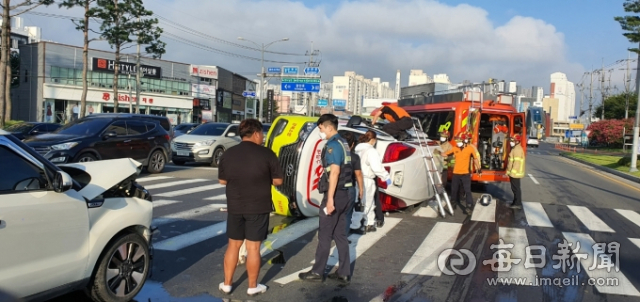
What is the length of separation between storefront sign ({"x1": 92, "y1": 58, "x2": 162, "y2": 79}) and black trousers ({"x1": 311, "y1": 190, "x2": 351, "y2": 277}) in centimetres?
4897

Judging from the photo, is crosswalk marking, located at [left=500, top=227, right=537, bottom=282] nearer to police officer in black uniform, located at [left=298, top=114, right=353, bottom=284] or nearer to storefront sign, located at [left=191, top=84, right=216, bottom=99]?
police officer in black uniform, located at [left=298, top=114, right=353, bottom=284]

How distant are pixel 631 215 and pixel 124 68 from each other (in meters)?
51.0

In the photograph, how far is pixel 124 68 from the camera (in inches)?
2111

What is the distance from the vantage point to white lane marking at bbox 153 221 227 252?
23.1 ft

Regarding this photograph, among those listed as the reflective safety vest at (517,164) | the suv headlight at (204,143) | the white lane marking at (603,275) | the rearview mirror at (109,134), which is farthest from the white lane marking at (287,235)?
the suv headlight at (204,143)

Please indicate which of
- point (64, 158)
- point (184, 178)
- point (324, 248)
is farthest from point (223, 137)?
point (324, 248)

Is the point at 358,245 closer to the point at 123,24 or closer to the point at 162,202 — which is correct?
the point at 162,202

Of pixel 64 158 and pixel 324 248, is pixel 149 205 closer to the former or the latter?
pixel 324 248

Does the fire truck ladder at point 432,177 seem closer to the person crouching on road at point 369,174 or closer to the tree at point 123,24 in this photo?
the person crouching on road at point 369,174

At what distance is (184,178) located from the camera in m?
15.1

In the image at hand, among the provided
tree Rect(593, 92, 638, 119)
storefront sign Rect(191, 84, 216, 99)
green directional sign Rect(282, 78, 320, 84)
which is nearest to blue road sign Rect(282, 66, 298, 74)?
Answer: green directional sign Rect(282, 78, 320, 84)

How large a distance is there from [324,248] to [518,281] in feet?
7.49

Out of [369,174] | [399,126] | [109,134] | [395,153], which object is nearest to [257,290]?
[369,174]

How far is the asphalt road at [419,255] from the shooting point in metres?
5.48
